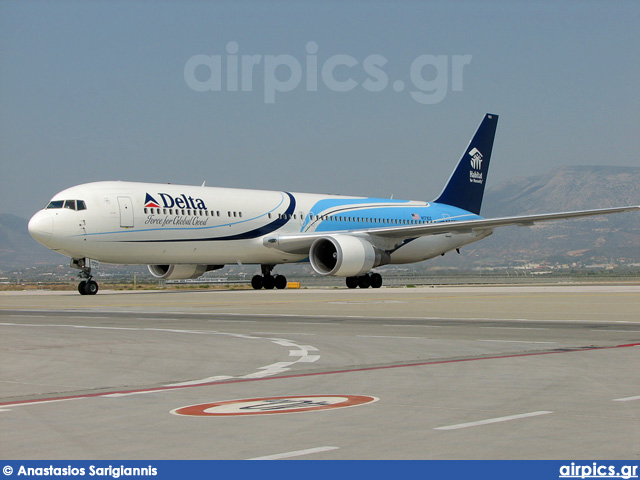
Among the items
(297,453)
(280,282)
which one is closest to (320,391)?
(297,453)

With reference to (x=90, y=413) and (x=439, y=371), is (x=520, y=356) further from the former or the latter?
(x=90, y=413)

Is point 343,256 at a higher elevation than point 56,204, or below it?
below

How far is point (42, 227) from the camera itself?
33781 millimetres

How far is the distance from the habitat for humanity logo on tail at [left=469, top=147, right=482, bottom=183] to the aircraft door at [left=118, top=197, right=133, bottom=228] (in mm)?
24057

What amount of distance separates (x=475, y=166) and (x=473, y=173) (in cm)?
49

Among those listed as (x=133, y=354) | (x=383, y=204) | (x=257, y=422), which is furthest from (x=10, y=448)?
(x=383, y=204)

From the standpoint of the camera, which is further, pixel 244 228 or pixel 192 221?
pixel 244 228

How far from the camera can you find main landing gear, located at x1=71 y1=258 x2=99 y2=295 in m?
35.6

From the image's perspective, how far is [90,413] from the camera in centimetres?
755

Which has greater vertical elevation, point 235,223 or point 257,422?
point 235,223

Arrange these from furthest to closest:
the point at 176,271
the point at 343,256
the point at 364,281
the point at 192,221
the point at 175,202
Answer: the point at 364,281 < the point at 176,271 < the point at 343,256 < the point at 192,221 < the point at 175,202

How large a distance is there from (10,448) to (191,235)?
103ft

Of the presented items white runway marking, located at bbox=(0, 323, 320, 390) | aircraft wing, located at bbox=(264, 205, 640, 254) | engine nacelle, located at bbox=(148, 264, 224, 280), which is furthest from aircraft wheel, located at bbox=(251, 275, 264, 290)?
white runway marking, located at bbox=(0, 323, 320, 390)

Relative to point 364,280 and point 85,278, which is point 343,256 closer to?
point 364,280
